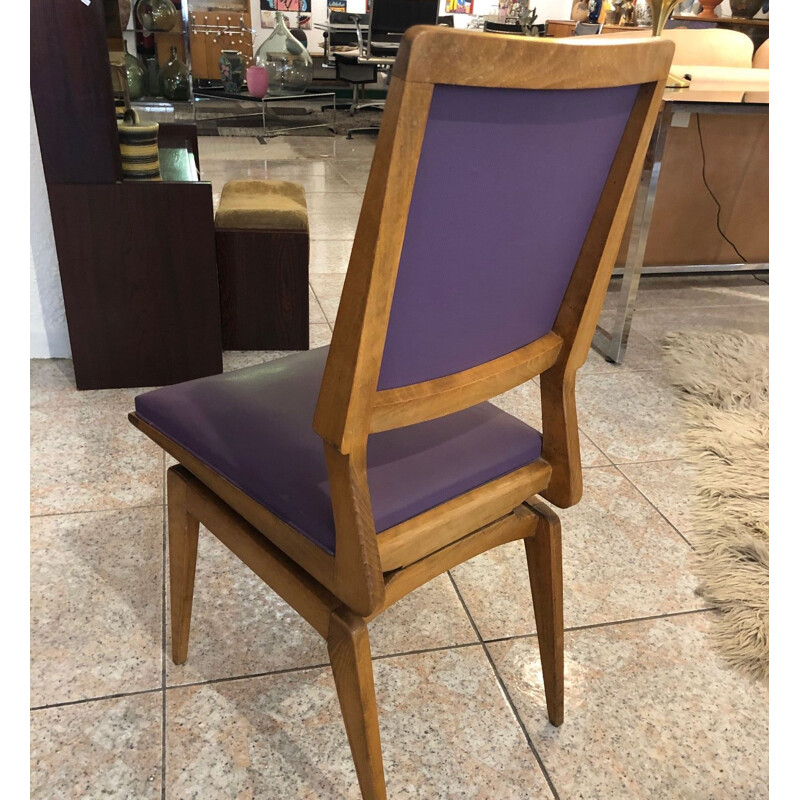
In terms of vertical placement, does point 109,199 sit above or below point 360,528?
above

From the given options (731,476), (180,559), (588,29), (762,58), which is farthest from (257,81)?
(180,559)

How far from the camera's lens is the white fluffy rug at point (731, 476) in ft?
4.47

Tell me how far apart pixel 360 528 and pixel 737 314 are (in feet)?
8.51

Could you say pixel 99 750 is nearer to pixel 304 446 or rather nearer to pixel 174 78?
pixel 304 446

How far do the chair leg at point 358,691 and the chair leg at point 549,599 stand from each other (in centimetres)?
33

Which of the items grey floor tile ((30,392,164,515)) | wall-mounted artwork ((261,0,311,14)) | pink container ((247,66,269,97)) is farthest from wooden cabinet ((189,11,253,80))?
grey floor tile ((30,392,164,515))

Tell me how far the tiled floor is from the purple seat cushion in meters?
0.48

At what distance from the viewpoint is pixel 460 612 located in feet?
4.50

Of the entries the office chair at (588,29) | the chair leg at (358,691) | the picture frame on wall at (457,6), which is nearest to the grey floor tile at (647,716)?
the chair leg at (358,691)

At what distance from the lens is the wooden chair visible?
576 millimetres

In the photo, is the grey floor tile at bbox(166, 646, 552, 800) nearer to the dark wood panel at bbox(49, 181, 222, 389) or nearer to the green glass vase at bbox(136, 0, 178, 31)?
the dark wood panel at bbox(49, 181, 222, 389)

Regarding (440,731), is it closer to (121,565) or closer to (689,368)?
(121,565)

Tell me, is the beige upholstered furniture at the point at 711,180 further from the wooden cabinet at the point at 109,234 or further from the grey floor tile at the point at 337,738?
the grey floor tile at the point at 337,738
